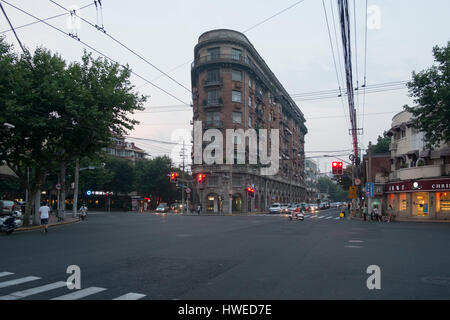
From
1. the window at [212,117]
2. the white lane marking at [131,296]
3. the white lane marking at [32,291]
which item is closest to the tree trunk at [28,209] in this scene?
the white lane marking at [32,291]

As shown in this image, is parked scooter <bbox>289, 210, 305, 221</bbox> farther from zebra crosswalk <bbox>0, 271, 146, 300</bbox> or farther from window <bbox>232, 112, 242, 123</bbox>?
zebra crosswalk <bbox>0, 271, 146, 300</bbox>

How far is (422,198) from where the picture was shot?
1526 inches

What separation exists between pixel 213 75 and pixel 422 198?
35991mm

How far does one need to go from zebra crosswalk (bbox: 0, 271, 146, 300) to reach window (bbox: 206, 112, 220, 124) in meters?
Result: 52.4

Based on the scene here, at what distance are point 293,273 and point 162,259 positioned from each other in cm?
407

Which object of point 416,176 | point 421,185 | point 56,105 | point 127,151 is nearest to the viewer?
point 56,105

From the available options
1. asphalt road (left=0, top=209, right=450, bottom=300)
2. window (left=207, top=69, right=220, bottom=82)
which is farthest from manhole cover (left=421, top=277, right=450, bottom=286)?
window (left=207, top=69, right=220, bottom=82)

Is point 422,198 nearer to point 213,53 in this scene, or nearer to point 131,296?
point 213,53

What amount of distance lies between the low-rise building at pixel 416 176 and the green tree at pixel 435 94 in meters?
3.51

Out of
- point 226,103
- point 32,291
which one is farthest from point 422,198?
point 32,291

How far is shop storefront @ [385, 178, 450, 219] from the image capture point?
3594cm

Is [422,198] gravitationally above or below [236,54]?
below
